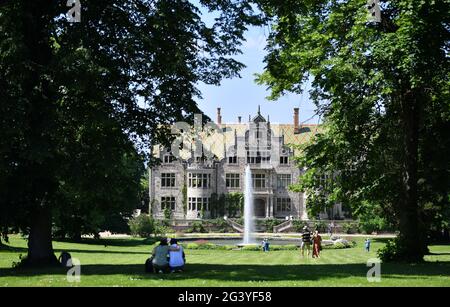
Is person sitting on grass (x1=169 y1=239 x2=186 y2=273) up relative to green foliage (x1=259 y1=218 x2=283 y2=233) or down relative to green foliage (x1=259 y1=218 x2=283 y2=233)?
up

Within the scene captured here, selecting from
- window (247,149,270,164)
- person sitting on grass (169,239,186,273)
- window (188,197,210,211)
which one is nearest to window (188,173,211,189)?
window (188,197,210,211)

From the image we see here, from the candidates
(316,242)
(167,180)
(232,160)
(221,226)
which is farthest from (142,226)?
(316,242)

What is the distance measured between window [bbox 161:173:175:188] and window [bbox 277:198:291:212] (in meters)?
12.7

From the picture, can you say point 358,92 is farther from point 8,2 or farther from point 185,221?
point 185,221

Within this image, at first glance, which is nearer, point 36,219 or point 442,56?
point 442,56

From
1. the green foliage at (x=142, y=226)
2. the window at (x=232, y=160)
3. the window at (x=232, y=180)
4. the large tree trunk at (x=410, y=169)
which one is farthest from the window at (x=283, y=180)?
the large tree trunk at (x=410, y=169)

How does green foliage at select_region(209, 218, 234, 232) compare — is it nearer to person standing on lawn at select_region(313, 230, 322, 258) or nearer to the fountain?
the fountain

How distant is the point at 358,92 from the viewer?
58.1 ft

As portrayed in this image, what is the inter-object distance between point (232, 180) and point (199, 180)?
158 inches

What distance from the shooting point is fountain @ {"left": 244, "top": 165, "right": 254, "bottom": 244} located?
51775 millimetres

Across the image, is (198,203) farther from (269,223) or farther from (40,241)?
(40,241)
